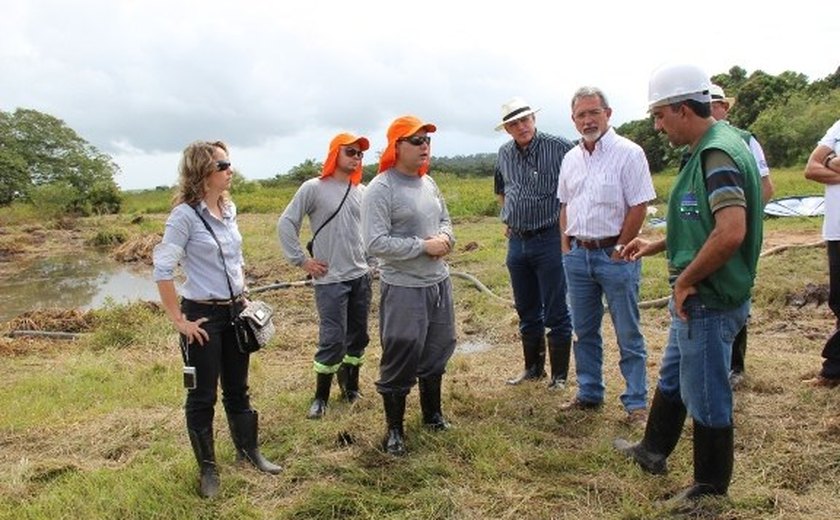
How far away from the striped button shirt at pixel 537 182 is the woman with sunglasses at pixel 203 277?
2008mm

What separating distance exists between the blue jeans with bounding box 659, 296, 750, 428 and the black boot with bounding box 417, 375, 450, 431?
4.92ft

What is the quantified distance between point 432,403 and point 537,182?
5.38ft

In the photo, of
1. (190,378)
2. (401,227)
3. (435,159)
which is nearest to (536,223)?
(401,227)

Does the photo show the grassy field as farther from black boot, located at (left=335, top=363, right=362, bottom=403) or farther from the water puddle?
black boot, located at (left=335, top=363, right=362, bottom=403)

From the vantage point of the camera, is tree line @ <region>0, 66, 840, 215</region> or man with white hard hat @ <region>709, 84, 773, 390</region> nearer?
man with white hard hat @ <region>709, 84, 773, 390</region>

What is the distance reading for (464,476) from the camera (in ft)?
10.9

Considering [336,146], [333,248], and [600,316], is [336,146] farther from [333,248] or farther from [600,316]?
[600,316]

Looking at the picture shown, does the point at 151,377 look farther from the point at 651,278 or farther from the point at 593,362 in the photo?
the point at 651,278

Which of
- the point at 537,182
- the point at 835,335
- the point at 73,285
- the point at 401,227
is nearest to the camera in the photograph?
the point at 401,227

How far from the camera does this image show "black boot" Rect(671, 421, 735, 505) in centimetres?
281

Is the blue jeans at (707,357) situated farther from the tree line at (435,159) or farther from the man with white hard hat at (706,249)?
the tree line at (435,159)

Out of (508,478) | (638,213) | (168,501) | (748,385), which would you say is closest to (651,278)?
(748,385)

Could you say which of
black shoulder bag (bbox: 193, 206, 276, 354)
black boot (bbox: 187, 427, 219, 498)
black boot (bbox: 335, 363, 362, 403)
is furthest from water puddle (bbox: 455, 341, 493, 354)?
black boot (bbox: 187, 427, 219, 498)

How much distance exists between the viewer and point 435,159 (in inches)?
A: 1379
